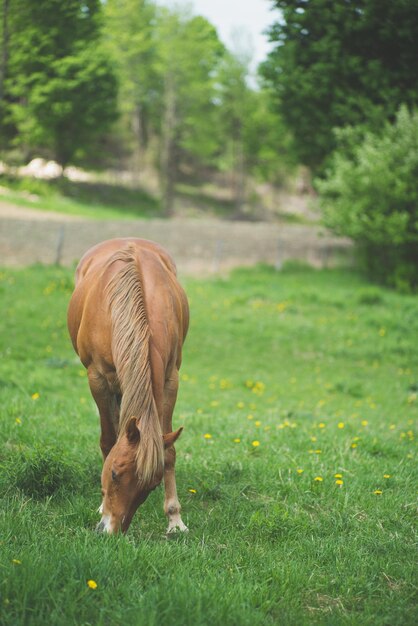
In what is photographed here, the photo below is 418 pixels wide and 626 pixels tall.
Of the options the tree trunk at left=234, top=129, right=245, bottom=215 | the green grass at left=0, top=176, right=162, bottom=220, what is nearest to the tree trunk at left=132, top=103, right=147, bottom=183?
the green grass at left=0, top=176, right=162, bottom=220

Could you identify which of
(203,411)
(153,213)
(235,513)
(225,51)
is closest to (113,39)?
(225,51)

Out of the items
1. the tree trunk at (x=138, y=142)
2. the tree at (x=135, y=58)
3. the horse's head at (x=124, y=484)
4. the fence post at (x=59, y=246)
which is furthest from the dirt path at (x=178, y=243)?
the tree trunk at (x=138, y=142)

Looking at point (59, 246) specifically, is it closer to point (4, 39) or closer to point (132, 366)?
point (4, 39)

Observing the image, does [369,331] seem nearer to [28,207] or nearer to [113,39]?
[28,207]

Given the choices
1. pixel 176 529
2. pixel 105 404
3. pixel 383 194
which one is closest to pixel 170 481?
pixel 176 529

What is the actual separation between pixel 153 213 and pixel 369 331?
1006 inches

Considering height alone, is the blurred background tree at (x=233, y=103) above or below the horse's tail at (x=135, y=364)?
above

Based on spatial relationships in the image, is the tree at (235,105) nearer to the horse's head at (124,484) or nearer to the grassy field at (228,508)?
the grassy field at (228,508)

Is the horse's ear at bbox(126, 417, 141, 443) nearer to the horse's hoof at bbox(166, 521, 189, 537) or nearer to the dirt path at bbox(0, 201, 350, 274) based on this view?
the horse's hoof at bbox(166, 521, 189, 537)

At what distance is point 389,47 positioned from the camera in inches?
712

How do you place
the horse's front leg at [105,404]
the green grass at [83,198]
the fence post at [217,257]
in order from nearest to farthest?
the horse's front leg at [105,404]
the fence post at [217,257]
the green grass at [83,198]

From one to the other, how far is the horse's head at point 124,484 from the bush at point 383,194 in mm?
16277

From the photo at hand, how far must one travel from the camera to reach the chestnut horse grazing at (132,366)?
143 inches

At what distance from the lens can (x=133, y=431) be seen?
11.8ft
